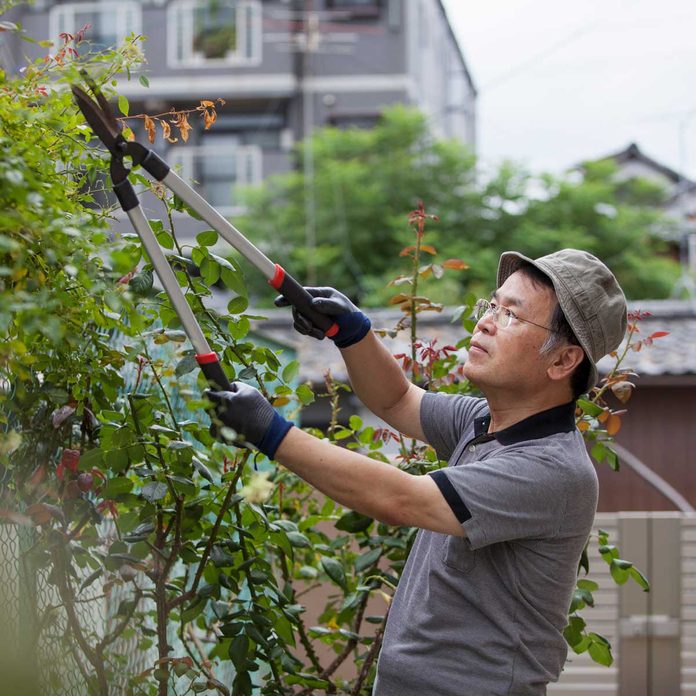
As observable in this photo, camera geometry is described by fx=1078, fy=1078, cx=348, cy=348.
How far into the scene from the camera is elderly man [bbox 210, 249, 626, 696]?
1.64 metres

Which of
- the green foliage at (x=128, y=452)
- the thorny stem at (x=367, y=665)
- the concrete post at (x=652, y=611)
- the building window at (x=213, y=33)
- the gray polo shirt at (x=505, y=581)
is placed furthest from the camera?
the building window at (x=213, y=33)

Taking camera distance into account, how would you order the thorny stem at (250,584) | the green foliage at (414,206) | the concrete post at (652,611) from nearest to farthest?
the thorny stem at (250,584), the concrete post at (652,611), the green foliage at (414,206)

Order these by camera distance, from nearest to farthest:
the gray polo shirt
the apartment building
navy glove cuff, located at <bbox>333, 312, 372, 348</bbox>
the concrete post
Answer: the gray polo shirt, navy glove cuff, located at <bbox>333, 312, 372, 348</bbox>, the concrete post, the apartment building

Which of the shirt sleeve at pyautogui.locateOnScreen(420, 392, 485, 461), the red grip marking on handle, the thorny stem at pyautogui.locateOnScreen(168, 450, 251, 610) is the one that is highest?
the red grip marking on handle

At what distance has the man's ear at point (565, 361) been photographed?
1.86m

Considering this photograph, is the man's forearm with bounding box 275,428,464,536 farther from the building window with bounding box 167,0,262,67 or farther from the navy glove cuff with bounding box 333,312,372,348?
the building window with bounding box 167,0,262,67

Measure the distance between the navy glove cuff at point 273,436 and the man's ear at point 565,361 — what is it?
51 centimetres

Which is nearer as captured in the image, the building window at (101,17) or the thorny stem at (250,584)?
the thorny stem at (250,584)

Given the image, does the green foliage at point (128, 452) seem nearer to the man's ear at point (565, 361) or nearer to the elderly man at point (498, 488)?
the elderly man at point (498, 488)

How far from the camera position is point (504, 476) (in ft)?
5.50

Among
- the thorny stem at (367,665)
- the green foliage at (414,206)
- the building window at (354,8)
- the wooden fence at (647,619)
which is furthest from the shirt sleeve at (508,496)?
the building window at (354,8)

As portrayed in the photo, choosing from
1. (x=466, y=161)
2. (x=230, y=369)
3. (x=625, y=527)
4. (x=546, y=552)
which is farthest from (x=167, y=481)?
(x=466, y=161)

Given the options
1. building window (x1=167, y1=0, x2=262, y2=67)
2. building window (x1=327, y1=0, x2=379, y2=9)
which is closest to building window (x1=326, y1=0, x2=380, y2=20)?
building window (x1=327, y1=0, x2=379, y2=9)

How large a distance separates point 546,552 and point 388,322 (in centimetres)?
956
